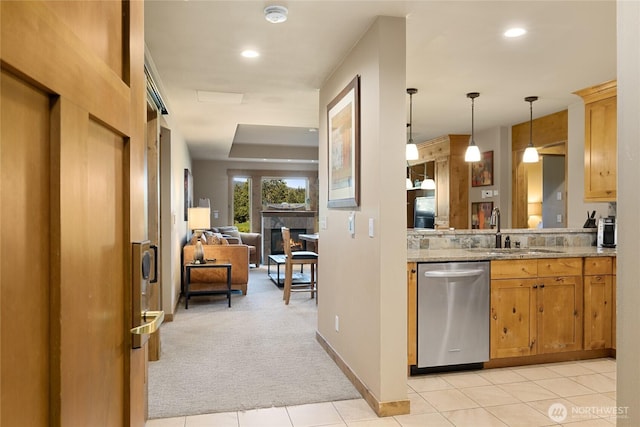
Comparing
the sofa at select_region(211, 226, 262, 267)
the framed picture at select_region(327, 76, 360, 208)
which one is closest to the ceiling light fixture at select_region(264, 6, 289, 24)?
the framed picture at select_region(327, 76, 360, 208)

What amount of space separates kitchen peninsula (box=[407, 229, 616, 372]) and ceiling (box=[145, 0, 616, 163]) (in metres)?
1.53

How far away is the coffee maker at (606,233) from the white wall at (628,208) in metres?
3.90

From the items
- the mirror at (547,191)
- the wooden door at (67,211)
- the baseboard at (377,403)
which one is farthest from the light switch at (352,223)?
the mirror at (547,191)

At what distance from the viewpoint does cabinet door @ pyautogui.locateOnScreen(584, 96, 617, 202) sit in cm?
414

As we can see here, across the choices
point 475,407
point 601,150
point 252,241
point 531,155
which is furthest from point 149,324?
point 252,241

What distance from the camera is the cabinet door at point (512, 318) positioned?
3.42m

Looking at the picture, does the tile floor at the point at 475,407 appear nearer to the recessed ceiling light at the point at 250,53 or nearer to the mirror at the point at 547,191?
the recessed ceiling light at the point at 250,53

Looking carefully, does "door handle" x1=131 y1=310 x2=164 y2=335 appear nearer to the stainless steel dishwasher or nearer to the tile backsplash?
the stainless steel dishwasher

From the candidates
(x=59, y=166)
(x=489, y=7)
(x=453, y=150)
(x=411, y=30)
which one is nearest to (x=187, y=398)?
(x=59, y=166)

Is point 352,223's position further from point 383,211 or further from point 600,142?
point 600,142

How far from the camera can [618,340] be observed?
887 mm

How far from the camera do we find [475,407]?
109 inches

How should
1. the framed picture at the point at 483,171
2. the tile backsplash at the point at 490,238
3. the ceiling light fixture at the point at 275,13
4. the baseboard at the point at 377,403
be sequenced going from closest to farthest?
the ceiling light fixture at the point at 275,13
the baseboard at the point at 377,403
the tile backsplash at the point at 490,238
the framed picture at the point at 483,171

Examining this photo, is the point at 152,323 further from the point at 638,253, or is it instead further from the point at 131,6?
the point at 638,253
